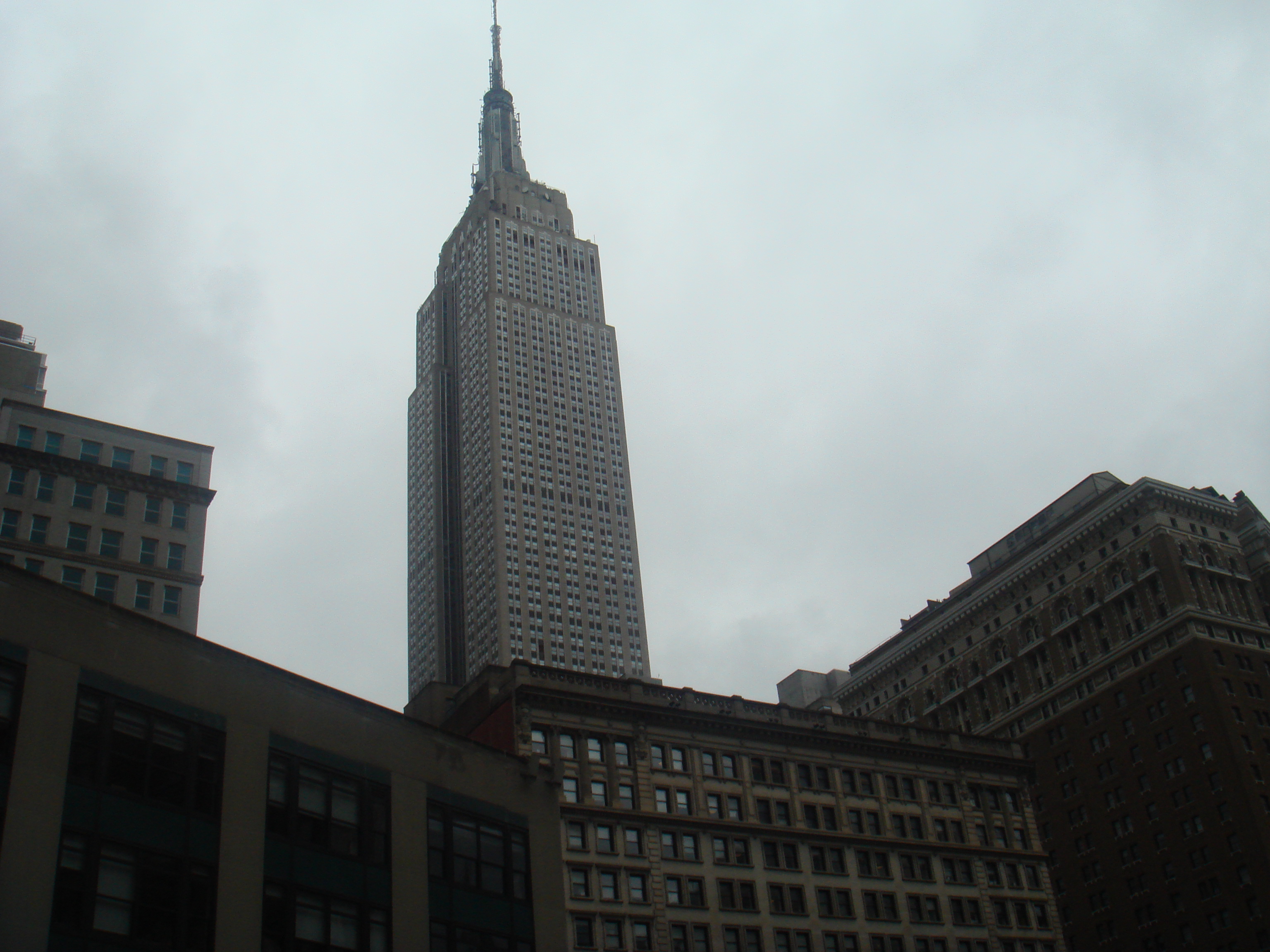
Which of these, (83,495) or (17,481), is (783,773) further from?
(17,481)

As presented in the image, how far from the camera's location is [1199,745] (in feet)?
385

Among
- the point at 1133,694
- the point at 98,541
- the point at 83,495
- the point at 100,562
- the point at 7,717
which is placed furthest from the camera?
the point at 1133,694

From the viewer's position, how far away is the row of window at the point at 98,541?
85562mm

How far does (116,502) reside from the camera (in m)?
90.1

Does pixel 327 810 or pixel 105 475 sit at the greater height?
pixel 105 475

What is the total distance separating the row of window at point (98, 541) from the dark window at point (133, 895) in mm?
54953

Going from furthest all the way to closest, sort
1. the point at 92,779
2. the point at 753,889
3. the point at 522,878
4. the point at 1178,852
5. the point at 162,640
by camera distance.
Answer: the point at 1178,852, the point at 753,889, the point at 522,878, the point at 162,640, the point at 92,779

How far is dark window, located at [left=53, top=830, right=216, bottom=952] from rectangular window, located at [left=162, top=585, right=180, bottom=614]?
5271 centimetres

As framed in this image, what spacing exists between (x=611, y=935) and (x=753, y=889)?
1119 cm

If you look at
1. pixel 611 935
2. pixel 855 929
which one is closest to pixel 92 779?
pixel 611 935

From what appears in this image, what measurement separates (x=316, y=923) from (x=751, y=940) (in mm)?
40052

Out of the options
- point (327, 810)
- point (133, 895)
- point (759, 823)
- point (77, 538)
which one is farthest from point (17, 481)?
point (133, 895)

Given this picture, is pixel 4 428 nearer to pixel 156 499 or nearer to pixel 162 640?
pixel 156 499

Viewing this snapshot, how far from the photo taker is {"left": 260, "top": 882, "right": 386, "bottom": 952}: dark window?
39.8m
